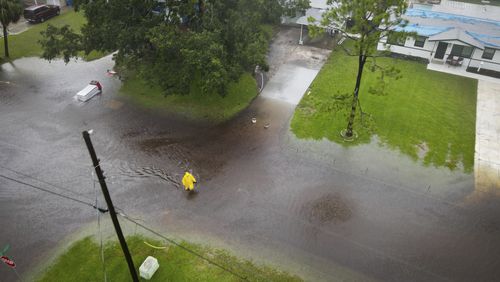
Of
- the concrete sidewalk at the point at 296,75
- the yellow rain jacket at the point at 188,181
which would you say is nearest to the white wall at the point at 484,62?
the concrete sidewalk at the point at 296,75

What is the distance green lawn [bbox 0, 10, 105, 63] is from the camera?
122 ft

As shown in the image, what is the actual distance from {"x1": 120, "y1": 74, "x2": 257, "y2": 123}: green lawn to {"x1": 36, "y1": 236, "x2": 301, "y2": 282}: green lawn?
12.1 meters

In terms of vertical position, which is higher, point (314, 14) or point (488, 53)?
point (314, 14)

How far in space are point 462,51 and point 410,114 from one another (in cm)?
1198

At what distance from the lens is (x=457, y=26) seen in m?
36.0

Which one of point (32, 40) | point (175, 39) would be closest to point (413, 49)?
point (175, 39)

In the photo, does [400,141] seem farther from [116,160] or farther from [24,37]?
[24,37]

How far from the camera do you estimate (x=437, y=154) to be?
24.6 m

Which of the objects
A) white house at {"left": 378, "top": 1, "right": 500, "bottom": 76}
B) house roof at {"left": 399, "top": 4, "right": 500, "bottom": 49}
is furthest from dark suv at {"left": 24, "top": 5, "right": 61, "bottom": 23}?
house roof at {"left": 399, "top": 4, "right": 500, "bottom": 49}

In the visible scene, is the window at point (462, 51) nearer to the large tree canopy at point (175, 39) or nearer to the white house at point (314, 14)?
the white house at point (314, 14)

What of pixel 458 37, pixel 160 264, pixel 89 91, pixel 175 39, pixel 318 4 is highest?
pixel 175 39

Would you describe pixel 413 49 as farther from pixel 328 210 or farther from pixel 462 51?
pixel 328 210

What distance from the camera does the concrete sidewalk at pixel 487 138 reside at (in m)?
22.7

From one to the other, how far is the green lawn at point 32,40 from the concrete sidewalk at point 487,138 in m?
35.3
